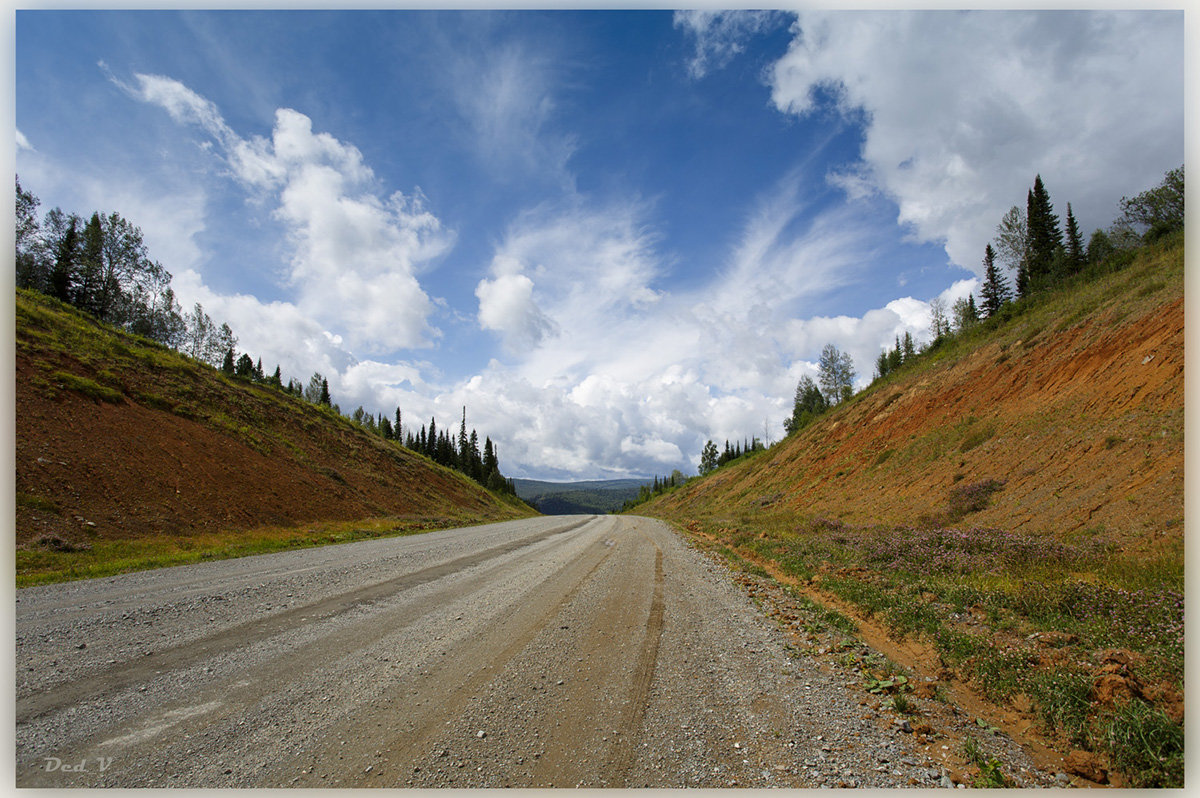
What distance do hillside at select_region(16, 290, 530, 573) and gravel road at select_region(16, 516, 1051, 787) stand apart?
37.7 ft

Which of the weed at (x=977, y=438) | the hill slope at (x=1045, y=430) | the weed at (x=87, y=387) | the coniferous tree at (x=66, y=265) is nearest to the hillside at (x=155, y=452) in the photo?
the weed at (x=87, y=387)

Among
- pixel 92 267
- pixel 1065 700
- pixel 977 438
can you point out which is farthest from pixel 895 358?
pixel 92 267

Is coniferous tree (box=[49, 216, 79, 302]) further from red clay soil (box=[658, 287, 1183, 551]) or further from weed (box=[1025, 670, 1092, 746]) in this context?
weed (box=[1025, 670, 1092, 746])

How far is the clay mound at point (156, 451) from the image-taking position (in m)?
16.5

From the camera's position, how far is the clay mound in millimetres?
16453

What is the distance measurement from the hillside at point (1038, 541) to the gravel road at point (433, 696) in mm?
1095

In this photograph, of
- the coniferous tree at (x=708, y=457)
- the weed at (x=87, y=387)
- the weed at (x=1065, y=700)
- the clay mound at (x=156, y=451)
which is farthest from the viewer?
the coniferous tree at (x=708, y=457)

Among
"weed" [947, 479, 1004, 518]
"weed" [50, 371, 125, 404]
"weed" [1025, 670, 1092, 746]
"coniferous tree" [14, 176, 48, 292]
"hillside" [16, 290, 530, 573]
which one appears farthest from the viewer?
"coniferous tree" [14, 176, 48, 292]

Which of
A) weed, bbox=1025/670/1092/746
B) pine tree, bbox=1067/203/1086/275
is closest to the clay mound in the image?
weed, bbox=1025/670/1092/746

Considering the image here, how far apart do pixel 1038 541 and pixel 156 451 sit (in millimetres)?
32244

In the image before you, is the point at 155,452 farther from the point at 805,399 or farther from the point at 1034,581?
the point at 805,399

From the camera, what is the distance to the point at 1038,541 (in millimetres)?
10266

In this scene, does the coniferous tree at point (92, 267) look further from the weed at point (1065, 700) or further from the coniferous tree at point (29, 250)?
the weed at point (1065, 700)

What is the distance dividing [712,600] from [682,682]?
3.80m
